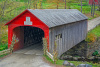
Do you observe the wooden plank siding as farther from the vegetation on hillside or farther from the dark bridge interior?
the vegetation on hillside

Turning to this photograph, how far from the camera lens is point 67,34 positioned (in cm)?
1769

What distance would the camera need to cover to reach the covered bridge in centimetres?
1395

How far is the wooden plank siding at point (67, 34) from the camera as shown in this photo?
14416 millimetres

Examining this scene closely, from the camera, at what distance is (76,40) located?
20781 millimetres

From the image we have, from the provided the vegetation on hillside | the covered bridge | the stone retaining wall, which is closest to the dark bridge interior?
the covered bridge

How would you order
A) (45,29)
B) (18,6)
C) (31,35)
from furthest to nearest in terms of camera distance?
(18,6) < (31,35) < (45,29)

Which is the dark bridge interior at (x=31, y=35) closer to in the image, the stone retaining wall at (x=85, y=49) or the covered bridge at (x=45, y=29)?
the covered bridge at (x=45, y=29)

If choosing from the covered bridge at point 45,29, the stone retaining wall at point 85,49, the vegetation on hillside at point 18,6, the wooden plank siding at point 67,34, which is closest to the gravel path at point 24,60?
the covered bridge at point 45,29

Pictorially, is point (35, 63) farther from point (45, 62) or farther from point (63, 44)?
point (63, 44)

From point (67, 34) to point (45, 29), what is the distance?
444cm

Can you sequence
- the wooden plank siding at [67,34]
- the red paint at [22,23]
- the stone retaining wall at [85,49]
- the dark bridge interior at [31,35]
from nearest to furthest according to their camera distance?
the red paint at [22,23] → the wooden plank siding at [67,34] → the dark bridge interior at [31,35] → the stone retaining wall at [85,49]

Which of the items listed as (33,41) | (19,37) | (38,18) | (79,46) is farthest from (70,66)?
(79,46)

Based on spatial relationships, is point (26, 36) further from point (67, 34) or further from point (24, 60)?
point (24, 60)

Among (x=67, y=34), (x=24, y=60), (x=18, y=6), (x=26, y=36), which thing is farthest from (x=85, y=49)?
(x=18, y=6)
